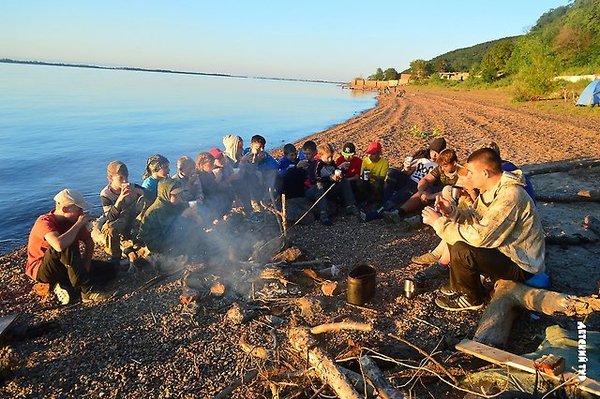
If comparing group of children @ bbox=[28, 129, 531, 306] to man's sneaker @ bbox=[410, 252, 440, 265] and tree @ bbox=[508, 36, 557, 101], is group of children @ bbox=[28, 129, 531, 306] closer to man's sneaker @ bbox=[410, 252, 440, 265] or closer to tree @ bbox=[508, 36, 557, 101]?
man's sneaker @ bbox=[410, 252, 440, 265]

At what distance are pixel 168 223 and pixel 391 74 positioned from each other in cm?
10273

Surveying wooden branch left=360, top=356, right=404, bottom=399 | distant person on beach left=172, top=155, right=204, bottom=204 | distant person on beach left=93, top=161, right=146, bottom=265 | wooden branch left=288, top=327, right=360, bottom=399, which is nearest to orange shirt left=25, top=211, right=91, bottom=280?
distant person on beach left=93, top=161, right=146, bottom=265

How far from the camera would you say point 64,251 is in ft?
17.0

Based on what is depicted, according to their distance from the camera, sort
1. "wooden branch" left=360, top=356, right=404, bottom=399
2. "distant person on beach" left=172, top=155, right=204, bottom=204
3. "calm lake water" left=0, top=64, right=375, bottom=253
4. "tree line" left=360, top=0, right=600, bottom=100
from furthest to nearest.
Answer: "tree line" left=360, top=0, right=600, bottom=100
"calm lake water" left=0, top=64, right=375, bottom=253
"distant person on beach" left=172, top=155, right=204, bottom=204
"wooden branch" left=360, top=356, right=404, bottom=399

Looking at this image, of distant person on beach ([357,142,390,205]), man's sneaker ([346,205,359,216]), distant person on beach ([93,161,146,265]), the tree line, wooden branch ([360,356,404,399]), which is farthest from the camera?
the tree line

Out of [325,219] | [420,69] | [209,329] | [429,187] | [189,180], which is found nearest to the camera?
[209,329]

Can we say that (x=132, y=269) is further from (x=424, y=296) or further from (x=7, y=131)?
(x=7, y=131)

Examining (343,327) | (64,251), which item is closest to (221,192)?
(64,251)

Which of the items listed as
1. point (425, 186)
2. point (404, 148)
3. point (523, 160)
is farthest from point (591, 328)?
point (404, 148)

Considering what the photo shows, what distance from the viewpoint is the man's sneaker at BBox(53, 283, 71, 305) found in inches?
210

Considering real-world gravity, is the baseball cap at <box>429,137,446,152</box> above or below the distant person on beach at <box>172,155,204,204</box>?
above

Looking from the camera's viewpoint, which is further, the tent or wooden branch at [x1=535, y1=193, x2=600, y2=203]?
the tent

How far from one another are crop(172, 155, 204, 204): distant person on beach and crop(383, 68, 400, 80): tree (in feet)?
324

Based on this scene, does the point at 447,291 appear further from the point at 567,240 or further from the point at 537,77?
the point at 537,77
